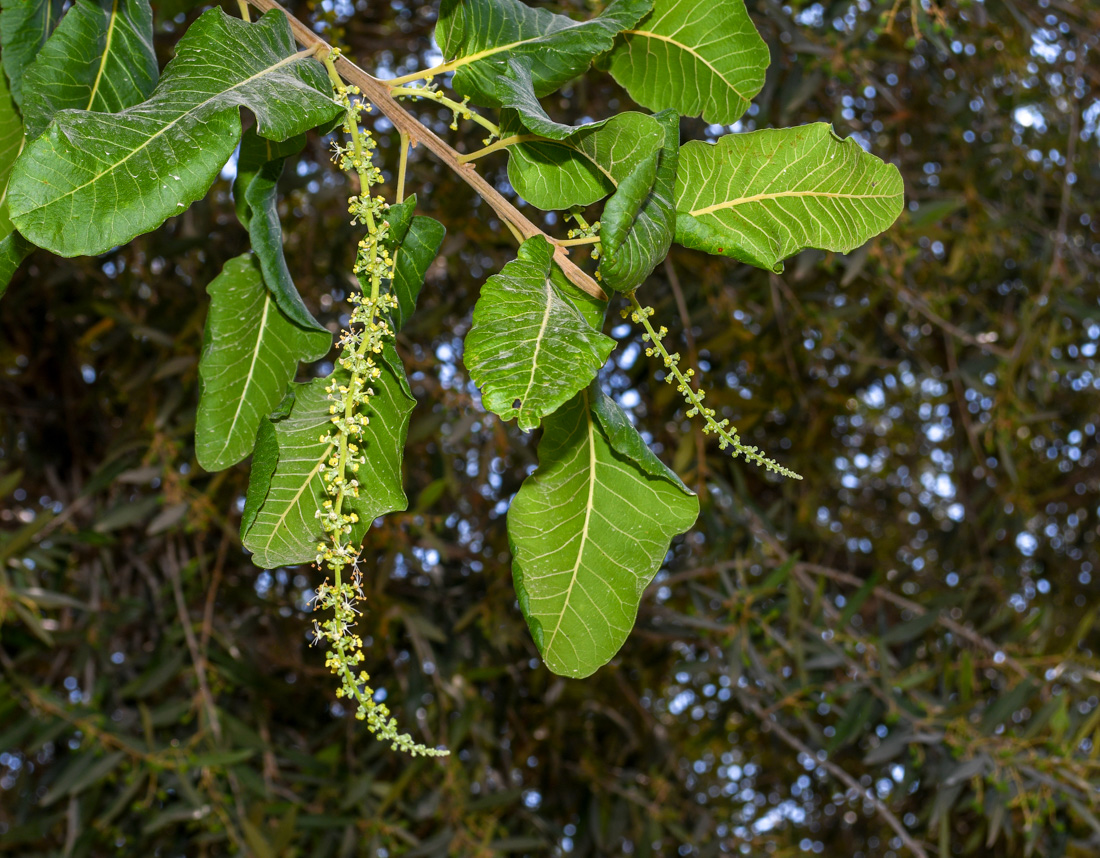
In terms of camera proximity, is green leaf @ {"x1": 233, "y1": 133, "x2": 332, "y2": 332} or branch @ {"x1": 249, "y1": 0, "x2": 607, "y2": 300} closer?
branch @ {"x1": 249, "y1": 0, "x2": 607, "y2": 300}

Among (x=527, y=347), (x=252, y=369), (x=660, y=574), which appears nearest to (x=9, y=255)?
(x=252, y=369)

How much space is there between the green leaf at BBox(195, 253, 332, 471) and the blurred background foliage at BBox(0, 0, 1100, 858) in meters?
1.20

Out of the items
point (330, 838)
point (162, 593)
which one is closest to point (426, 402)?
point (162, 593)

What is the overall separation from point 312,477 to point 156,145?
0.30 m

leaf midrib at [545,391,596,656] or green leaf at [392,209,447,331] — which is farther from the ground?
green leaf at [392,209,447,331]

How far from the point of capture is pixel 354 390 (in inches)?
29.1

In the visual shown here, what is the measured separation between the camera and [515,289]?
709 mm

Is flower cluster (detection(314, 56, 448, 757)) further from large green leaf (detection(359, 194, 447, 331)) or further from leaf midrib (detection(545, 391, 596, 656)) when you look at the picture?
leaf midrib (detection(545, 391, 596, 656))

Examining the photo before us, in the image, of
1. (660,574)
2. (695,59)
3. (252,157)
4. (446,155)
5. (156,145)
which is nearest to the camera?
(156,145)

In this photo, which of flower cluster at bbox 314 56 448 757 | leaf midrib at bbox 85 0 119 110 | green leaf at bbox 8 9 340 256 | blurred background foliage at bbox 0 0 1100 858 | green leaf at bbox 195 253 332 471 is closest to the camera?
green leaf at bbox 8 9 340 256

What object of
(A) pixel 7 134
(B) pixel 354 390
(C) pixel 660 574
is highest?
(A) pixel 7 134

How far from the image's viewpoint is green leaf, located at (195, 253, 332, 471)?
949 millimetres

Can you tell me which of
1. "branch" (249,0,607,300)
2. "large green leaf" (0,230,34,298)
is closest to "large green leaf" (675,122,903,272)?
"branch" (249,0,607,300)

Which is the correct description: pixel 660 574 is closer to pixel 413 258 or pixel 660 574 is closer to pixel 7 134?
pixel 413 258
